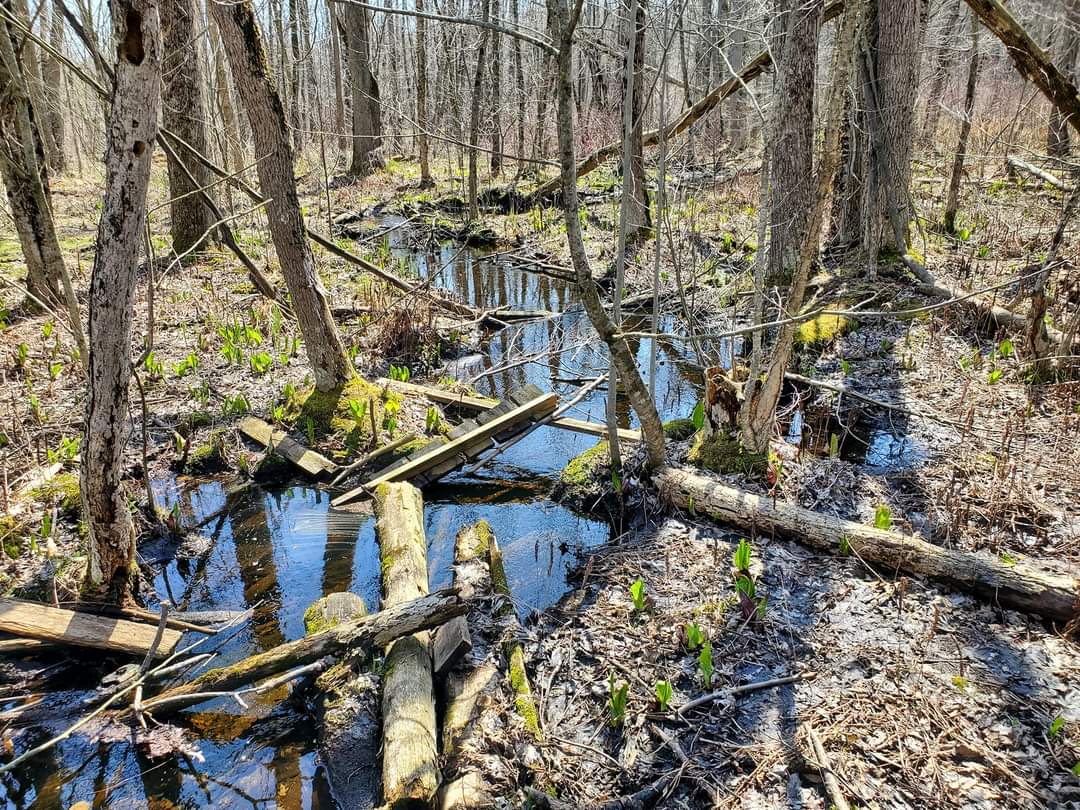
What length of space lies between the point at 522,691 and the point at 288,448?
3.81 meters

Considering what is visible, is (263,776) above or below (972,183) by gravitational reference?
below

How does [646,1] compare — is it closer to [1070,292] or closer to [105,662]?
[1070,292]

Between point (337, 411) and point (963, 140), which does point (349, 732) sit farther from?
point (963, 140)

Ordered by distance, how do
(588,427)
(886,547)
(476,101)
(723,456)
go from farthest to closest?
1. (476,101)
2. (588,427)
3. (723,456)
4. (886,547)

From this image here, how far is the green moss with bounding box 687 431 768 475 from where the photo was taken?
5.24 m

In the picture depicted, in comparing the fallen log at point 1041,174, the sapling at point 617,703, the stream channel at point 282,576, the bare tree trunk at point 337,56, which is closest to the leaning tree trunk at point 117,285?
the stream channel at point 282,576

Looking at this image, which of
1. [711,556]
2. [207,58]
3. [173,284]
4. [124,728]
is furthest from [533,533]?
[207,58]

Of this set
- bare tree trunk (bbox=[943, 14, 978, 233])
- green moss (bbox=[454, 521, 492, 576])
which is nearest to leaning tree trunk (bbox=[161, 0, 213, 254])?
green moss (bbox=[454, 521, 492, 576])

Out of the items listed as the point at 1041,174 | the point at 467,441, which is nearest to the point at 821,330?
the point at 1041,174

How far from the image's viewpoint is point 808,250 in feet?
14.0

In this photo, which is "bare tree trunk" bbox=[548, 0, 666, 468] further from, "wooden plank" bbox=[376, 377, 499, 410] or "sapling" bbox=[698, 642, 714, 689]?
"wooden plank" bbox=[376, 377, 499, 410]

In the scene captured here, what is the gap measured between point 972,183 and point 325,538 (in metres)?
12.7

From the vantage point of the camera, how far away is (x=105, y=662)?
3957 mm

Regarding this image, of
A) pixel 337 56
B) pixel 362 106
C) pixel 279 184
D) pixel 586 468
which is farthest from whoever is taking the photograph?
pixel 362 106
